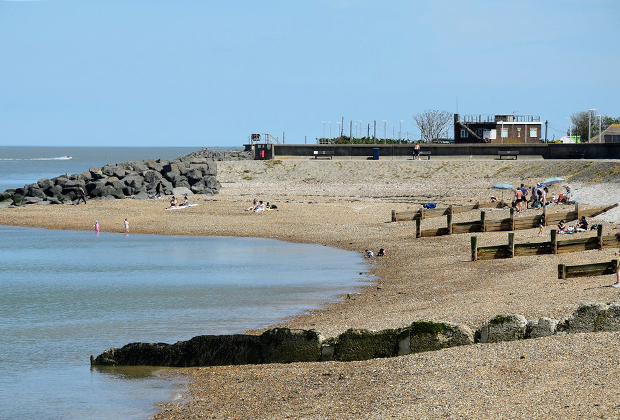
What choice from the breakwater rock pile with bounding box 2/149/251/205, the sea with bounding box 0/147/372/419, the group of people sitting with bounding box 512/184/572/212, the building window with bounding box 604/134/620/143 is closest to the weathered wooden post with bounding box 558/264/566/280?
the sea with bounding box 0/147/372/419

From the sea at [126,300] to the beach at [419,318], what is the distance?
1370 millimetres

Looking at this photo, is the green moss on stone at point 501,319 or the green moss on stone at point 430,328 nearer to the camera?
the green moss on stone at point 501,319

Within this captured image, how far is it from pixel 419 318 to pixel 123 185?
4772 centimetres

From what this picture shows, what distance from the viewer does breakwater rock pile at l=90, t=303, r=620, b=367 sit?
16.1 metres

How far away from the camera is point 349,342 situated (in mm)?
17031

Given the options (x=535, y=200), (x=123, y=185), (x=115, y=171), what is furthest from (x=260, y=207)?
(x=115, y=171)

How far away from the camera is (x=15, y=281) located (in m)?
33.2

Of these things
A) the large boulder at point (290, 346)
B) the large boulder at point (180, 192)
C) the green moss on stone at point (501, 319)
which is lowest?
the large boulder at point (290, 346)

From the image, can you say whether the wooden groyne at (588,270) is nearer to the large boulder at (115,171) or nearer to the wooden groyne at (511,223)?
the wooden groyne at (511,223)

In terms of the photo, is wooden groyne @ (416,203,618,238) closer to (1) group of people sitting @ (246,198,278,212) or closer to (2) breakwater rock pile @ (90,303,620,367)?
(1) group of people sitting @ (246,198,278,212)

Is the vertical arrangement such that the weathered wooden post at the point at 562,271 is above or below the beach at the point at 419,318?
above

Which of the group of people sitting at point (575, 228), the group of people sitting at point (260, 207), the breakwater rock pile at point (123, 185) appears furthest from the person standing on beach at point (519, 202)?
the breakwater rock pile at point (123, 185)

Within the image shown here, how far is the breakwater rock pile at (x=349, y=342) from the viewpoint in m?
16.1

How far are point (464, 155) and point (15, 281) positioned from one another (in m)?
51.8
